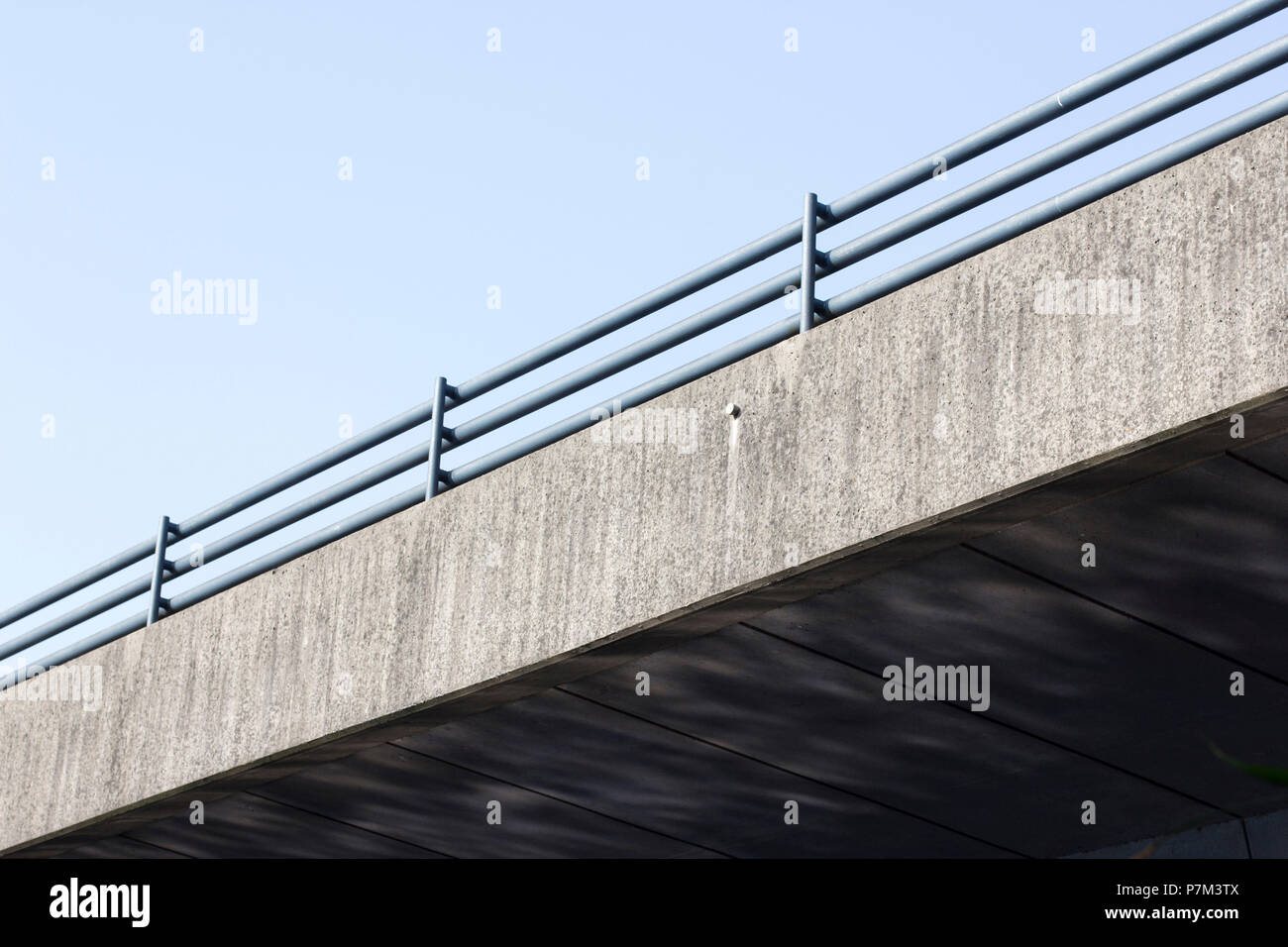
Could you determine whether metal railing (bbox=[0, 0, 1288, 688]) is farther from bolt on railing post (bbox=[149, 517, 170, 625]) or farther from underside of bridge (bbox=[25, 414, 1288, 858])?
underside of bridge (bbox=[25, 414, 1288, 858])

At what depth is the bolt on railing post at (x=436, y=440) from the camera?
761 cm

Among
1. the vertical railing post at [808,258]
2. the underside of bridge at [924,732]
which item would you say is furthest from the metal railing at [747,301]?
the underside of bridge at [924,732]

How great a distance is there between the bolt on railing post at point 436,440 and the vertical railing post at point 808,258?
2198 mm

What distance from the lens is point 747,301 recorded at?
266 inches

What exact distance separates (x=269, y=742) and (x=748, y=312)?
308 centimetres

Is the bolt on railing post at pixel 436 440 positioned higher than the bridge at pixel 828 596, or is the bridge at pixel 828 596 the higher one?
the bolt on railing post at pixel 436 440

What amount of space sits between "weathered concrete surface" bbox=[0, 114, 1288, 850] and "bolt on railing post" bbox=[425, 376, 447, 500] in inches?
8.6

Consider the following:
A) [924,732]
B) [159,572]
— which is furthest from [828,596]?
[159,572]

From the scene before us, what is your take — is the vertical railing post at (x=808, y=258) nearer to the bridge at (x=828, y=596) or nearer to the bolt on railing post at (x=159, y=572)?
the bridge at (x=828, y=596)

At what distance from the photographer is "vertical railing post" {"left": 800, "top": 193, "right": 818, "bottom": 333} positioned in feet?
20.2

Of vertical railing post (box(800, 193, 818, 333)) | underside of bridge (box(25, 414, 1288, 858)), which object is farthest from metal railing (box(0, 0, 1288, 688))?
underside of bridge (box(25, 414, 1288, 858))
